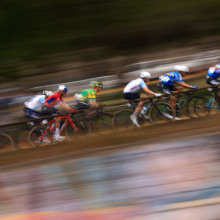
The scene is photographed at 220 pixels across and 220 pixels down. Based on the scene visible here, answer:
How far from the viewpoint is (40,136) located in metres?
8.18

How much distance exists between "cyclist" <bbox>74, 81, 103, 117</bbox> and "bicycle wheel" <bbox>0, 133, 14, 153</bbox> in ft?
5.70

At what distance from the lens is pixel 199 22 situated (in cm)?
1270

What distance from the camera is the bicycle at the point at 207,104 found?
28.1 feet

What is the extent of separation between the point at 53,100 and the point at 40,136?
2.93ft

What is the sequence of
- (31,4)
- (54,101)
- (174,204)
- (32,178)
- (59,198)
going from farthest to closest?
(31,4) → (54,101) → (32,178) → (59,198) → (174,204)

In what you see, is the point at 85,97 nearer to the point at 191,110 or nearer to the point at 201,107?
the point at 191,110

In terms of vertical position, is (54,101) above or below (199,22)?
below

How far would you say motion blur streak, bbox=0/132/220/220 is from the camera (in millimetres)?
3887

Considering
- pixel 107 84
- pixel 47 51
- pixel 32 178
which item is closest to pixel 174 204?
pixel 32 178

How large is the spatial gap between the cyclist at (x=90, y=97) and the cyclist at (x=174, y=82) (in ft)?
5.32

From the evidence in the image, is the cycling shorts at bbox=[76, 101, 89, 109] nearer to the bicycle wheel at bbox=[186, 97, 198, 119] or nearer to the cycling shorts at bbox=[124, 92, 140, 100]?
the cycling shorts at bbox=[124, 92, 140, 100]

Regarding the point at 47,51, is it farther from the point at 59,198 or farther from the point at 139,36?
the point at 59,198

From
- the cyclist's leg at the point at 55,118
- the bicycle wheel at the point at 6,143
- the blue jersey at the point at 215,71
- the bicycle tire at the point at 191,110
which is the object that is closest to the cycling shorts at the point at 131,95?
the bicycle tire at the point at 191,110

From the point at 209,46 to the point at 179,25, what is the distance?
132 centimetres
